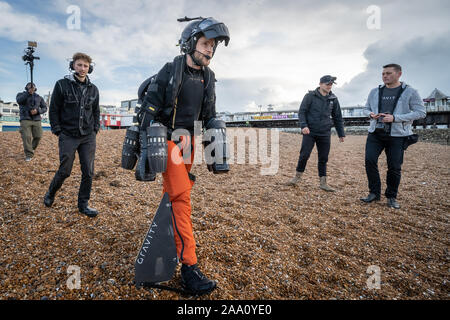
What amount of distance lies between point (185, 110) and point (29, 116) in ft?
26.1

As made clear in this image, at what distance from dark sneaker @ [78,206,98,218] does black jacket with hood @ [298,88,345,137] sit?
4918mm

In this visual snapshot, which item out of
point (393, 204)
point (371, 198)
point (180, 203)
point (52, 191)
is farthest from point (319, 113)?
point (52, 191)

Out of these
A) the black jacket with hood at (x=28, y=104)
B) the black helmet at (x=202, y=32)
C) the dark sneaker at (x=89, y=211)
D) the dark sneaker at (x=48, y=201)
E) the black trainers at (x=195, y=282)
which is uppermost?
the black jacket with hood at (x=28, y=104)

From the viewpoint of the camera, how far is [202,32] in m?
2.22

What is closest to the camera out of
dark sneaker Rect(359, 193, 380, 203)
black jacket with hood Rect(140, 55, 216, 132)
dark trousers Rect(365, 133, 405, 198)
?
black jacket with hood Rect(140, 55, 216, 132)

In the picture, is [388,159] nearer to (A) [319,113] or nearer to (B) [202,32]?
(A) [319,113]

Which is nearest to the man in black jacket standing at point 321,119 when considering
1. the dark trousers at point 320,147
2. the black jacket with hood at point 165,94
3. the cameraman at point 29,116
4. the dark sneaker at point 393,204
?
the dark trousers at point 320,147

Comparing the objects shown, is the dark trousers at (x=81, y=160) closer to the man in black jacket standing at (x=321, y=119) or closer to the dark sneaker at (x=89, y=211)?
the dark sneaker at (x=89, y=211)

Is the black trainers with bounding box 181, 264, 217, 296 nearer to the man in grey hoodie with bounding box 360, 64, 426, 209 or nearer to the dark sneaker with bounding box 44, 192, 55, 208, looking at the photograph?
the dark sneaker with bounding box 44, 192, 55, 208

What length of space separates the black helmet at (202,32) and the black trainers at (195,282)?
2167 millimetres

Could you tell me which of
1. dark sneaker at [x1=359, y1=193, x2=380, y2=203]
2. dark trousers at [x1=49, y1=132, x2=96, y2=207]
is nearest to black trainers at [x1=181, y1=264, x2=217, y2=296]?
dark trousers at [x1=49, y1=132, x2=96, y2=207]

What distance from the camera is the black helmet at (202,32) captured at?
218cm

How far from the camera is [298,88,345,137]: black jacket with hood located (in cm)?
580
